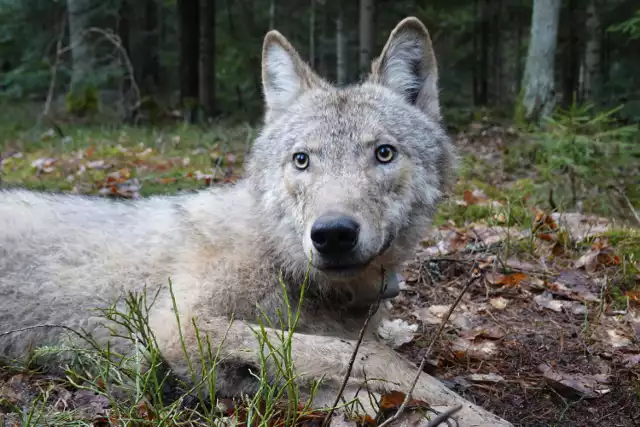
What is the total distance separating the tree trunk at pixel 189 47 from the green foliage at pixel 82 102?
8.83ft

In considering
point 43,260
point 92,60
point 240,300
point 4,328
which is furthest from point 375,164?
point 92,60

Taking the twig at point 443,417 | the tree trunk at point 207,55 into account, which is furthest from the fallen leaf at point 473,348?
the tree trunk at point 207,55

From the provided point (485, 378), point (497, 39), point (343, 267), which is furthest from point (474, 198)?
point (497, 39)

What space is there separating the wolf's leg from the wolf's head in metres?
0.34

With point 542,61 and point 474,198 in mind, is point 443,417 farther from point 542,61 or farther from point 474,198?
point 542,61

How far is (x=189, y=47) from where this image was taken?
17000mm

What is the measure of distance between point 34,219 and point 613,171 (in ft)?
16.7

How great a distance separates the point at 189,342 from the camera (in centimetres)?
270

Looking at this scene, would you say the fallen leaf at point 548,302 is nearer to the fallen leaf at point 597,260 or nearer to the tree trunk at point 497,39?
the fallen leaf at point 597,260

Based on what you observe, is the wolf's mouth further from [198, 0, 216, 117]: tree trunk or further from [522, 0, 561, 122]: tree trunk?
[198, 0, 216, 117]: tree trunk

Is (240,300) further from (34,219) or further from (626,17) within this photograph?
(626,17)

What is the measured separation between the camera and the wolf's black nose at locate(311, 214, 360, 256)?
2494 millimetres

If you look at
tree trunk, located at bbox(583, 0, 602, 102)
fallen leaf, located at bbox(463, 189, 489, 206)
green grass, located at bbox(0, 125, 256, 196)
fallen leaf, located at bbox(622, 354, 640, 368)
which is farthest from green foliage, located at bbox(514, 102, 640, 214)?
tree trunk, located at bbox(583, 0, 602, 102)

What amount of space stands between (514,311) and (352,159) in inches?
71.4
